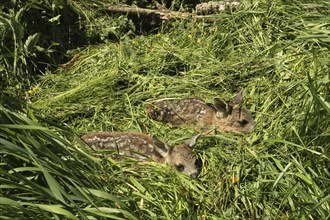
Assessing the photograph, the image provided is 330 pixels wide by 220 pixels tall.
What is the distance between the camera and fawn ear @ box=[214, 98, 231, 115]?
610cm

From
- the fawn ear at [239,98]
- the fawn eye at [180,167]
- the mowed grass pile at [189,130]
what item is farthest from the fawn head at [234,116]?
the fawn eye at [180,167]

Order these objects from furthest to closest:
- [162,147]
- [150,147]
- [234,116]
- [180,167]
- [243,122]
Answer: [234,116] → [243,122] → [150,147] → [162,147] → [180,167]

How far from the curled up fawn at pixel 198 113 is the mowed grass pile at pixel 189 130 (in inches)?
6.1

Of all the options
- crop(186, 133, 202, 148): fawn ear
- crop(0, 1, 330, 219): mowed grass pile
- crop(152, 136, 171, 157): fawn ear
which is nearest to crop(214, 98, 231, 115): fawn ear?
crop(0, 1, 330, 219): mowed grass pile

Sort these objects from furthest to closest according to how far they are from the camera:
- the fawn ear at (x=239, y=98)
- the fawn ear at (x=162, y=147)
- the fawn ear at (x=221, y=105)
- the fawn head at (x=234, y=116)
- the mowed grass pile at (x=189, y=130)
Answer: the fawn ear at (x=221, y=105) < the fawn ear at (x=239, y=98) < the fawn head at (x=234, y=116) < the fawn ear at (x=162, y=147) < the mowed grass pile at (x=189, y=130)

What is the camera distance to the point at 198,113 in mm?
6266

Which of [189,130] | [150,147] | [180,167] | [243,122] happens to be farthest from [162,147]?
[243,122]

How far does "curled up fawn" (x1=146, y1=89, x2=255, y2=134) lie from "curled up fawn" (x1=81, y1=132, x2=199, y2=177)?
78 centimetres

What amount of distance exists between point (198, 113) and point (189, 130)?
0.88 ft

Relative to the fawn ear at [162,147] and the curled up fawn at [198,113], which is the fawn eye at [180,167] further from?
the curled up fawn at [198,113]

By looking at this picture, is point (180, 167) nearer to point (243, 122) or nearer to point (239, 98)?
point (243, 122)

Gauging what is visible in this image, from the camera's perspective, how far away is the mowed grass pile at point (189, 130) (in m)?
3.90

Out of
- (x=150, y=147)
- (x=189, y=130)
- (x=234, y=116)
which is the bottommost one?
→ (x=189, y=130)

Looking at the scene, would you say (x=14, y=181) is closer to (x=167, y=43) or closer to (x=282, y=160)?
(x=282, y=160)
